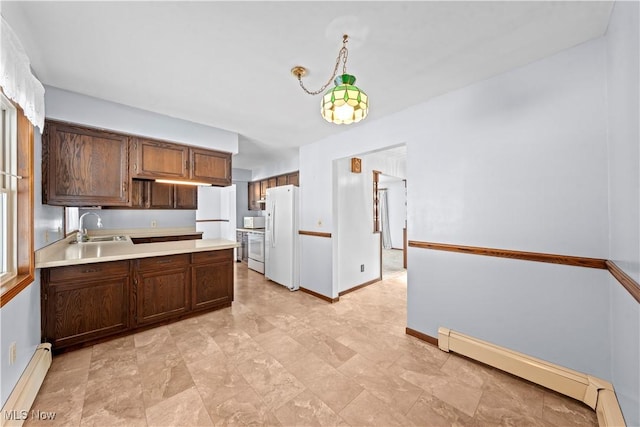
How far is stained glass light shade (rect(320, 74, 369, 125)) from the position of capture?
1.36 m

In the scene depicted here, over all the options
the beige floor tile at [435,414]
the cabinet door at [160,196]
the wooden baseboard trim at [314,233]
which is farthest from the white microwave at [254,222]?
the beige floor tile at [435,414]

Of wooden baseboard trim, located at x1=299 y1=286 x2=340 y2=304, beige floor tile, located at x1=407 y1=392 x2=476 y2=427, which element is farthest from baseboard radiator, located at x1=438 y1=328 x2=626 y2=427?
wooden baseboard trim, located at x1=299 y1=286 x2=340 y2=304

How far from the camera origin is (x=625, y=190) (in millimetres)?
1301

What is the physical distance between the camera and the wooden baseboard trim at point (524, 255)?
1637 millimetres

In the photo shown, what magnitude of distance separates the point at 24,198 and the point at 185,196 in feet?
8.79

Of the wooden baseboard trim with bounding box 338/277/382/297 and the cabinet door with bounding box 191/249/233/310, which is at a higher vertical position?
the cabinet door with bounding box 191/249/233/310

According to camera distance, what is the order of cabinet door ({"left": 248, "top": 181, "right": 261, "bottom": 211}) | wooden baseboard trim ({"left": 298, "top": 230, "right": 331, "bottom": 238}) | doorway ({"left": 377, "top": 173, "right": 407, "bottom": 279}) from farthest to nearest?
doorway ({"left": 377, "top": 173, "right": 407, "bottom": 279}), cabinet door ({"left": 248, "top": 181, "right": 261, "bottom": 211}), wooden baseboard trim ({"left": 298, "top": 230, "right": 331, "bottom": 238})

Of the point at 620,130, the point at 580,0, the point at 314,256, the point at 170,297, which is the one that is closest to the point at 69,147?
the point at 170,297

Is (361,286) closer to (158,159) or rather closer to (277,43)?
(158,159)

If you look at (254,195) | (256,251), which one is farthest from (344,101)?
(254,195)

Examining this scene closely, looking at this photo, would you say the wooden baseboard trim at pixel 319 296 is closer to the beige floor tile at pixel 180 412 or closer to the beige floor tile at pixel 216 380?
the beige floor tile at pixel 216 380

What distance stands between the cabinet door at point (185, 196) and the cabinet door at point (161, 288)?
6.22ft

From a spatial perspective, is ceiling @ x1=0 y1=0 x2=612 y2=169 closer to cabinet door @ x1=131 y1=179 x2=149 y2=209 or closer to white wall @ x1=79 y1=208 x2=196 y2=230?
cabinet door @ x1=131 y1=179 x2=149 y2=209

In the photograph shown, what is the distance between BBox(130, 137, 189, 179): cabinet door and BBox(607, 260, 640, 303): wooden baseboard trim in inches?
152
